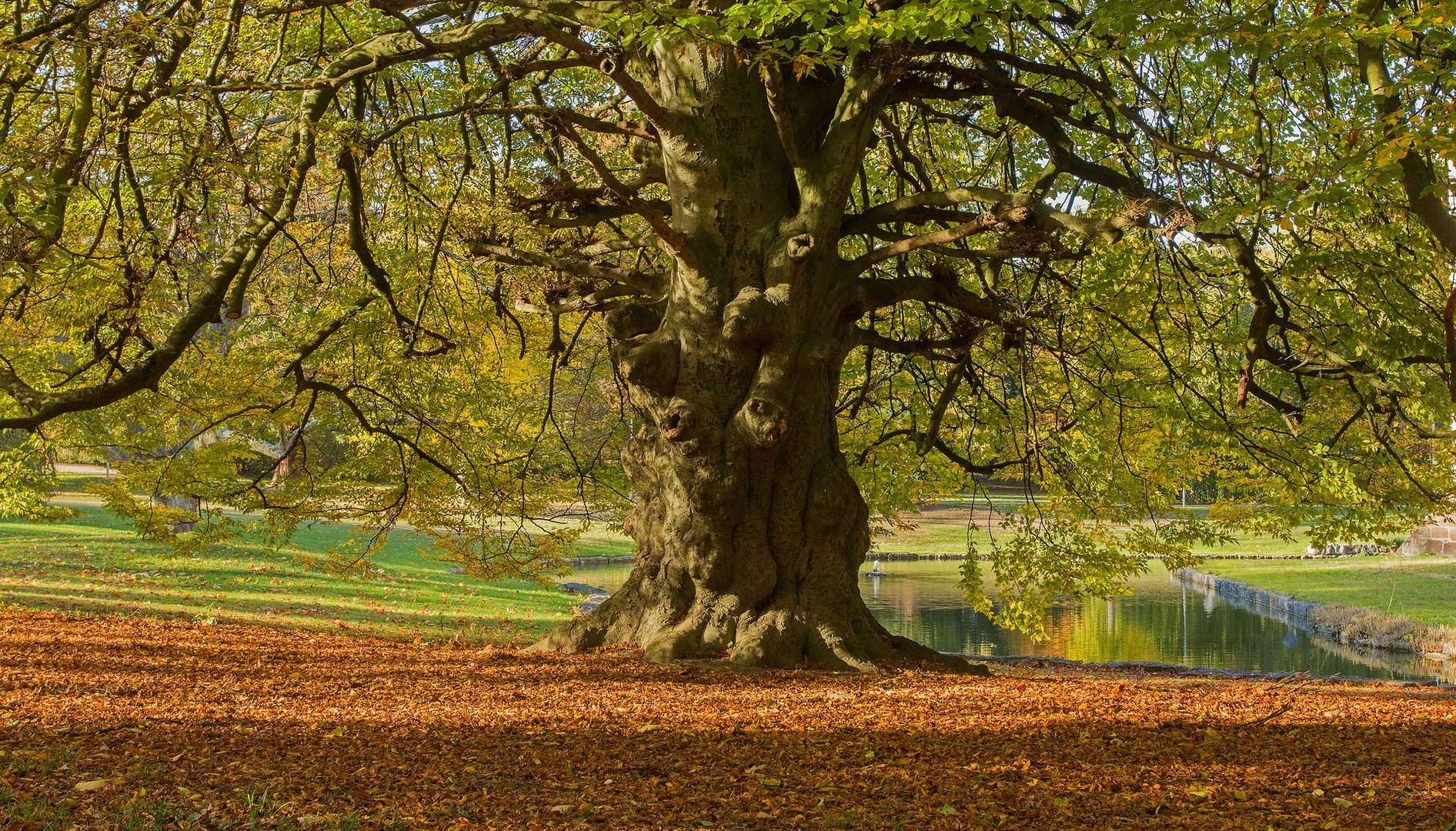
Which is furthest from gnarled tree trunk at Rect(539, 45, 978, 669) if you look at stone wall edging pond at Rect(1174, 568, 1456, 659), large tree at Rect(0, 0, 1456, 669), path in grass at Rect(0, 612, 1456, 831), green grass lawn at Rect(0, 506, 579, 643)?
stone wall edging pond at Rect(1174, 568, 1456, 659)

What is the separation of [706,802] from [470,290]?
386 inches

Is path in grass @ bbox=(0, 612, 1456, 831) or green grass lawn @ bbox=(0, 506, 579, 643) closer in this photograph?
path in grass @ bbox=(0, 612, 1456, 831)

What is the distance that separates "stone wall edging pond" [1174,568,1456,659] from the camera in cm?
1547

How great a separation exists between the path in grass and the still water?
812 cm

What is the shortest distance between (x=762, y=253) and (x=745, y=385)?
32.0 inches

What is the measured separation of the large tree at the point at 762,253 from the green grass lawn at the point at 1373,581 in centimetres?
890

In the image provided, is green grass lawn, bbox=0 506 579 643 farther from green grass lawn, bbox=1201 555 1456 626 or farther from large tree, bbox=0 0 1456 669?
green grass lawn, bbox=1201 555 1456 626

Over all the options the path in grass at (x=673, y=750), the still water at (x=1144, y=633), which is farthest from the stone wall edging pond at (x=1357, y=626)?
the path in grass at (x=673, y=750)

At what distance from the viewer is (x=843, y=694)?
517 cm

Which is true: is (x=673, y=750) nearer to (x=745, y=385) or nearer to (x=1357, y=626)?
(x=745, y=385)

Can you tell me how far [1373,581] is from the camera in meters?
20.7

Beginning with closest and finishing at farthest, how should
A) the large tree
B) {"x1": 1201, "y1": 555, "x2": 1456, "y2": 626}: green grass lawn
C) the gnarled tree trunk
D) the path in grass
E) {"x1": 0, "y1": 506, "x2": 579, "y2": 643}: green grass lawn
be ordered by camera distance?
the path in grass → the large tree → the gnarled tree trunk → {"x1": 0, "y1": 506, "x2": 579, "y2": 643}: green grass lawn → {"x1": 1201, "y1": 555, "x2": 1456, "y2": 626}: green grass lawn

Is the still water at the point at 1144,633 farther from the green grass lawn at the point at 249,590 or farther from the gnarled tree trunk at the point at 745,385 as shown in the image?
the gnarled tree trunk at the point at 745,385

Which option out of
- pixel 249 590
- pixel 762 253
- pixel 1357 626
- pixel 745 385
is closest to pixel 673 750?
pixel 745 385
